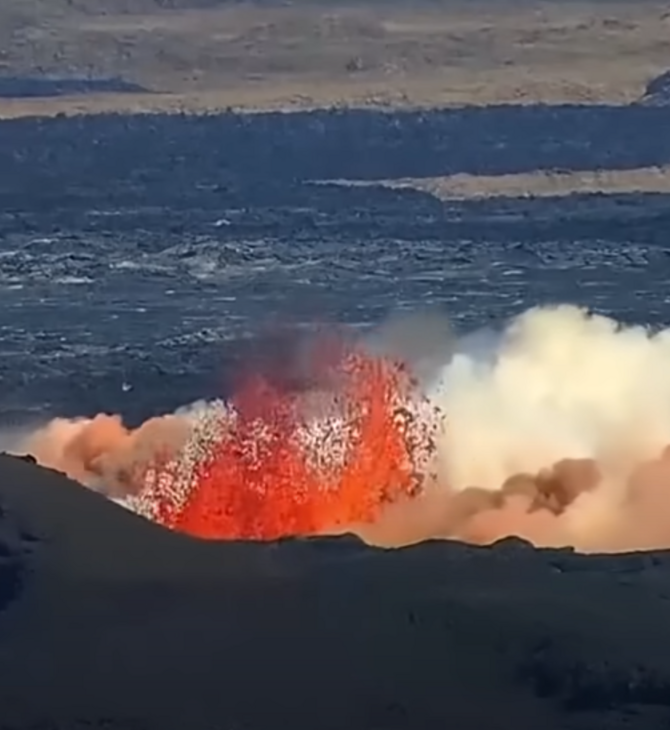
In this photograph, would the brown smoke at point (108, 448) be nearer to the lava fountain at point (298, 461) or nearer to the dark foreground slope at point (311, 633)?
the lava fountain at point (298, 461)

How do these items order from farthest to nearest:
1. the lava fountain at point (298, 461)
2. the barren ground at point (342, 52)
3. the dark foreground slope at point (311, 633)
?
the barren ground at point (342, 52), the lava fountain at point (298, 461), the dark foreground slope at point (311, 633)

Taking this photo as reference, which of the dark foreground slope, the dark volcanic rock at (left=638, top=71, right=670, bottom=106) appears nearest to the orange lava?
the dark foreground slope

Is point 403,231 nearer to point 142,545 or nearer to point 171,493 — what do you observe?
point 171,493

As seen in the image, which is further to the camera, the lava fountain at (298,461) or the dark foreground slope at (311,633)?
the lava fountain at (298,461)

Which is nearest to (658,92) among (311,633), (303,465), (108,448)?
(303,465)

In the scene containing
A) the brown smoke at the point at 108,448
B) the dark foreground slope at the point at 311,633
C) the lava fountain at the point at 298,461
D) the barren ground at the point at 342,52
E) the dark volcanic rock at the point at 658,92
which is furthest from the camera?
the barren ground at the point at 342,52

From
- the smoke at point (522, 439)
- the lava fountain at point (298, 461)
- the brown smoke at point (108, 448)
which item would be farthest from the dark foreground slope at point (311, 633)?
the brown smoke at point (108, 448)

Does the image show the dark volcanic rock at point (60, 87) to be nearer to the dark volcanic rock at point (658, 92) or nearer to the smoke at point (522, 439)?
the dark volcanic rock at point (658, 92)

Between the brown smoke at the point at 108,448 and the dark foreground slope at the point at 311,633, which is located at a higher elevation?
the brown smoke at the point at 108,448

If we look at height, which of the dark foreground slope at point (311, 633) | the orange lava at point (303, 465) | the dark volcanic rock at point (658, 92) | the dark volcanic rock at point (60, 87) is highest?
the dark volcanic rock at point (60, 87)
